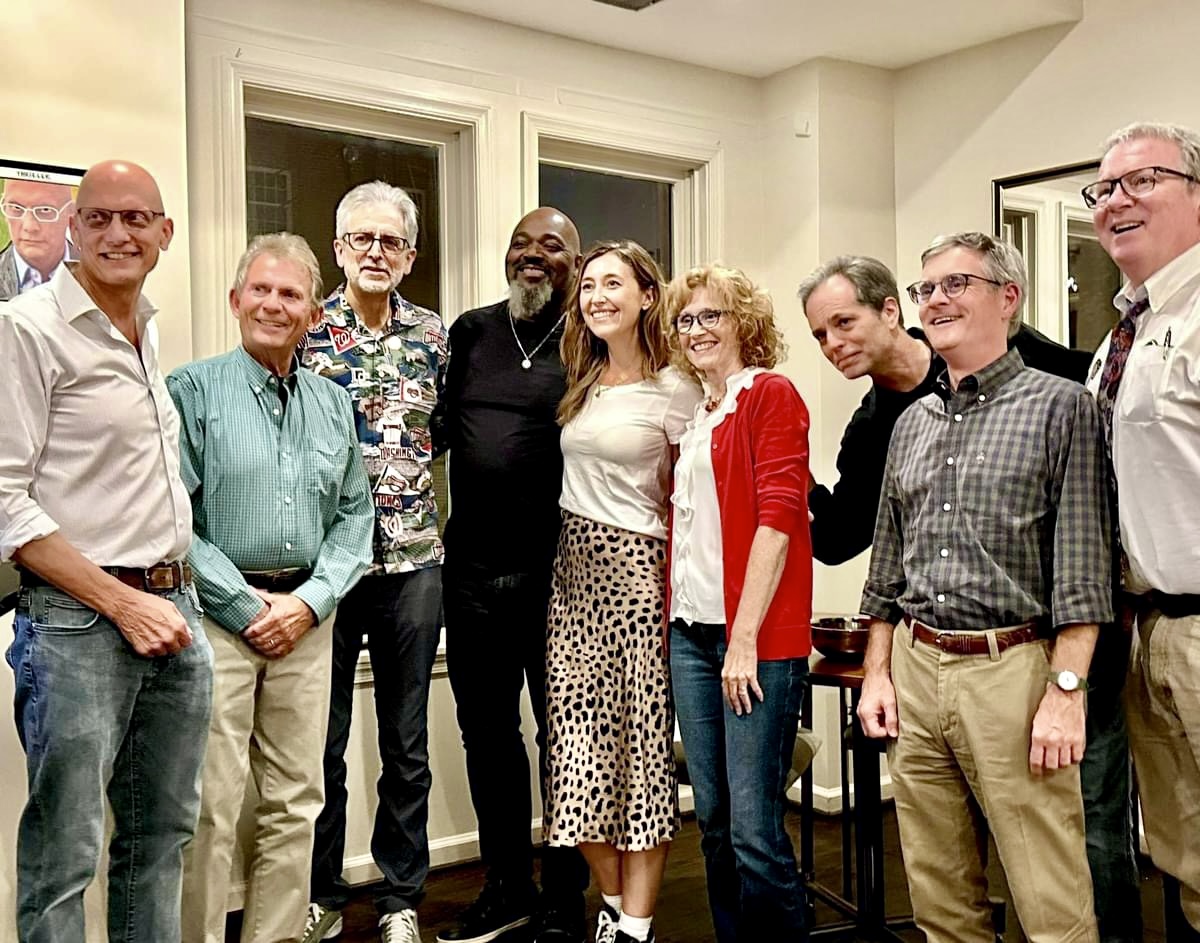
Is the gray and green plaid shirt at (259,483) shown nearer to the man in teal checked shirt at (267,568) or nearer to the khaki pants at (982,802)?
the man in teal checked shirt at (267,568)

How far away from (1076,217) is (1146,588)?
2126mm

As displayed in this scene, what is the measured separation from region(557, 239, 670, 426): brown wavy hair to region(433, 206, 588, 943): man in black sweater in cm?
10

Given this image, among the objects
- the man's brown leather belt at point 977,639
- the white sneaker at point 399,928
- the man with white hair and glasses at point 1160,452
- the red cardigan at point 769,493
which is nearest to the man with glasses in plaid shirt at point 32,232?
the red cardigan at point 769,493

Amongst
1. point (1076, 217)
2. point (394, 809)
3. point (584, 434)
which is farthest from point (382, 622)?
point (1076, 217)

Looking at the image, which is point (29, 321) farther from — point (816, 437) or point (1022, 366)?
point (816, 437)

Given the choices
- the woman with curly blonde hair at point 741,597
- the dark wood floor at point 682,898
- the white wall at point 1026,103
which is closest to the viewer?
the woman with curly blonde hair at point 741,597

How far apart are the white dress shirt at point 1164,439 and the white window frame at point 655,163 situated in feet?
7.47

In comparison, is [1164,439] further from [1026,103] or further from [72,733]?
[1026,103]

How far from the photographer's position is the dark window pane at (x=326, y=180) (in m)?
3.62

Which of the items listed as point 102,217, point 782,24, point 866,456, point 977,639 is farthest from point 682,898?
point 782,24

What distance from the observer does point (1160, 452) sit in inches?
79.5

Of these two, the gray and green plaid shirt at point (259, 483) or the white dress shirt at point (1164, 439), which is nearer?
the white dress shirt at point (1164, 439)

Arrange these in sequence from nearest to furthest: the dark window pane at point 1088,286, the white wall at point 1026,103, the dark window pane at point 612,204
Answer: the white wall at point 1026,103
the dark window pane at point 1088,286
the dark window pane at point 612,204

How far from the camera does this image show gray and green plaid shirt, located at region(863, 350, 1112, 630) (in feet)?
6.52
